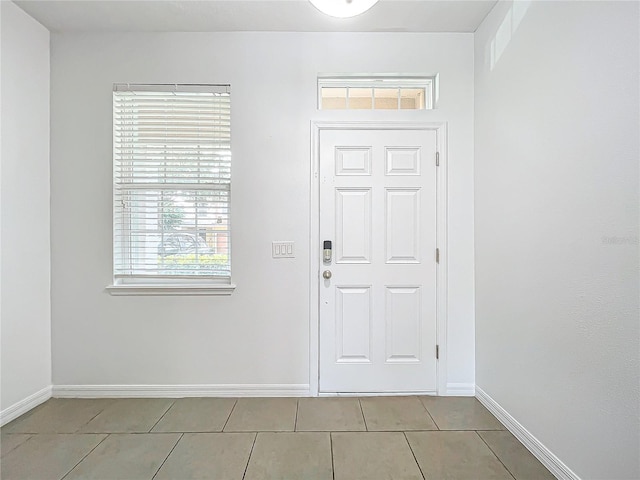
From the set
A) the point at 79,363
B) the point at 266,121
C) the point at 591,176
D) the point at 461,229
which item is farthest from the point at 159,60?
the point at 591,176

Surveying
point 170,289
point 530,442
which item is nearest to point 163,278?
point 170,289

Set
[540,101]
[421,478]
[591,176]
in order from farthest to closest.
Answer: [540,101] → [421,478] → [591,176]

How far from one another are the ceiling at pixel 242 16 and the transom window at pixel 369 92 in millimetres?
337

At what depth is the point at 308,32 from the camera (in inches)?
115

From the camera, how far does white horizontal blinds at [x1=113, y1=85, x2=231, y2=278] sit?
2949 mm

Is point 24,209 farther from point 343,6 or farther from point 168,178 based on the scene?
point 343,6

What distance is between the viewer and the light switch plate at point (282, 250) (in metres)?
2.93

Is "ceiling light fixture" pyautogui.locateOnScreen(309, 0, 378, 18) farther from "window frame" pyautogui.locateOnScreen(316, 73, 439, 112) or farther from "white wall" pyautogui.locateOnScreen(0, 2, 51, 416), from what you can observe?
"white wall" pyautogui.locateOnScreen(0, 2, 51, 416)

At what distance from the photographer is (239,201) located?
2.93 m

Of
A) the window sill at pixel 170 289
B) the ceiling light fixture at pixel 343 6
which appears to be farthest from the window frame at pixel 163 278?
the ceiling light fixture at pixel 343 6

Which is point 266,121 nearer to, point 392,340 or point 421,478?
point 392,340

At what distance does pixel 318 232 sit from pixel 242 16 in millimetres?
1570

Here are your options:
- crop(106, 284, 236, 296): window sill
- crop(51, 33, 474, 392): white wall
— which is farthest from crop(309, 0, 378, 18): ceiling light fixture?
crop(106, 284, 236, 296): window sill

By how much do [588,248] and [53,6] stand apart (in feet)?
11.2
